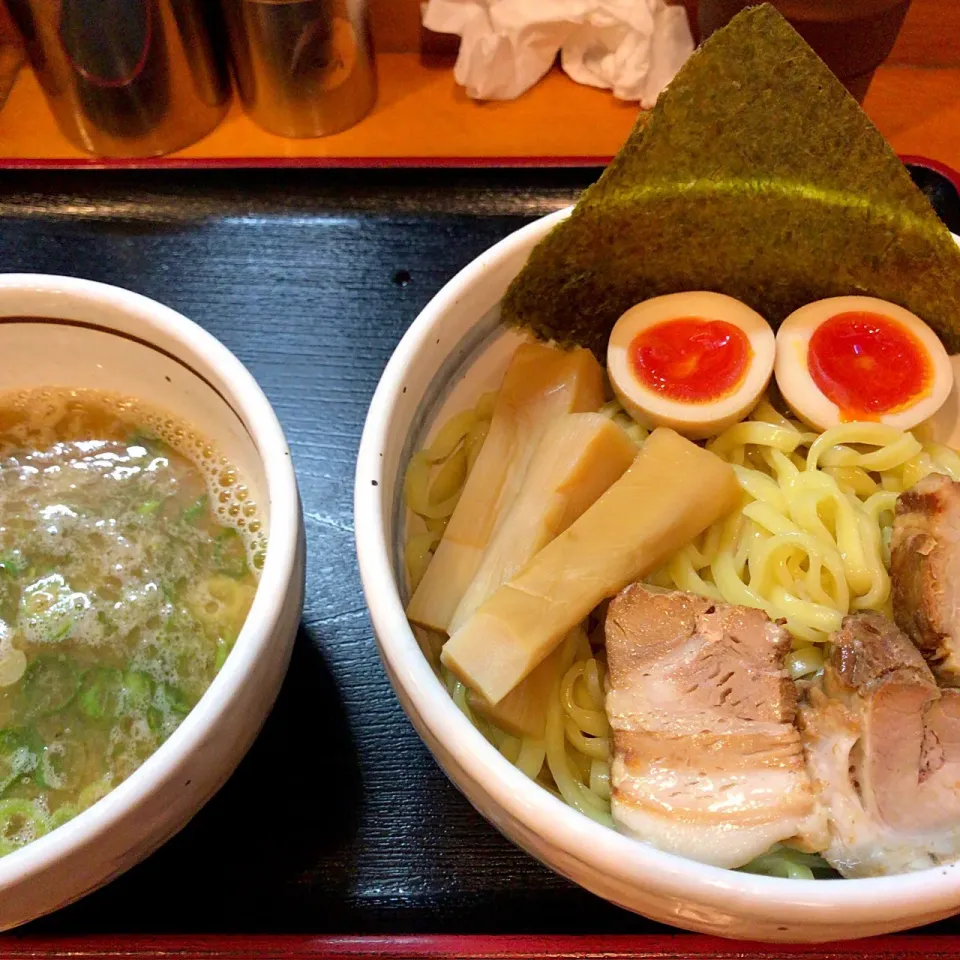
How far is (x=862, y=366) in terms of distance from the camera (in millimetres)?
1236

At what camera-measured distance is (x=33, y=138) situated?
2068 millimetres

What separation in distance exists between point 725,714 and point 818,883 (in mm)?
207

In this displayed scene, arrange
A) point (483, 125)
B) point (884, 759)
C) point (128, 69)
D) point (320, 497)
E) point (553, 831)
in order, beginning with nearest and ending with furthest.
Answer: point (553, 831) → point (884, 759) → point (320, 497) → point (128, 69) → point (483, 125)

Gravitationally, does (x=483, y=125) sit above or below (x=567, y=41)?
below

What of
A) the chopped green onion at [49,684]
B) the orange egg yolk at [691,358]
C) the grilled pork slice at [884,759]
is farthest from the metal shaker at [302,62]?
the grilled pork slice at [884,759]


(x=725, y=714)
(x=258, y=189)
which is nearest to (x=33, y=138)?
(x=258, y=189)

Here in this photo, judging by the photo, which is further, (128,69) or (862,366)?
(128,69)

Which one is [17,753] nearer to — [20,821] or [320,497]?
[20,821]

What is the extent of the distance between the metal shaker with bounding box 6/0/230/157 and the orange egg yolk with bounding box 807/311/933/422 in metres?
1.44

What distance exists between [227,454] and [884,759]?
2.83 ft

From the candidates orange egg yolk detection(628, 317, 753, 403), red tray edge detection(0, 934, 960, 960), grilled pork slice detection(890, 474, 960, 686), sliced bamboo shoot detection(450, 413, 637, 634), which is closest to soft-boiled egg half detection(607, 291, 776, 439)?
orange egg yolk detection(628, 317, 753, 403)

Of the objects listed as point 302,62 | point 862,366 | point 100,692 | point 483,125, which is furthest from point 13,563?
point 483,125

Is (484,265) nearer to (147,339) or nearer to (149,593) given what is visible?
(147,339)

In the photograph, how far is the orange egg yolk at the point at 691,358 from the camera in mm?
1227
